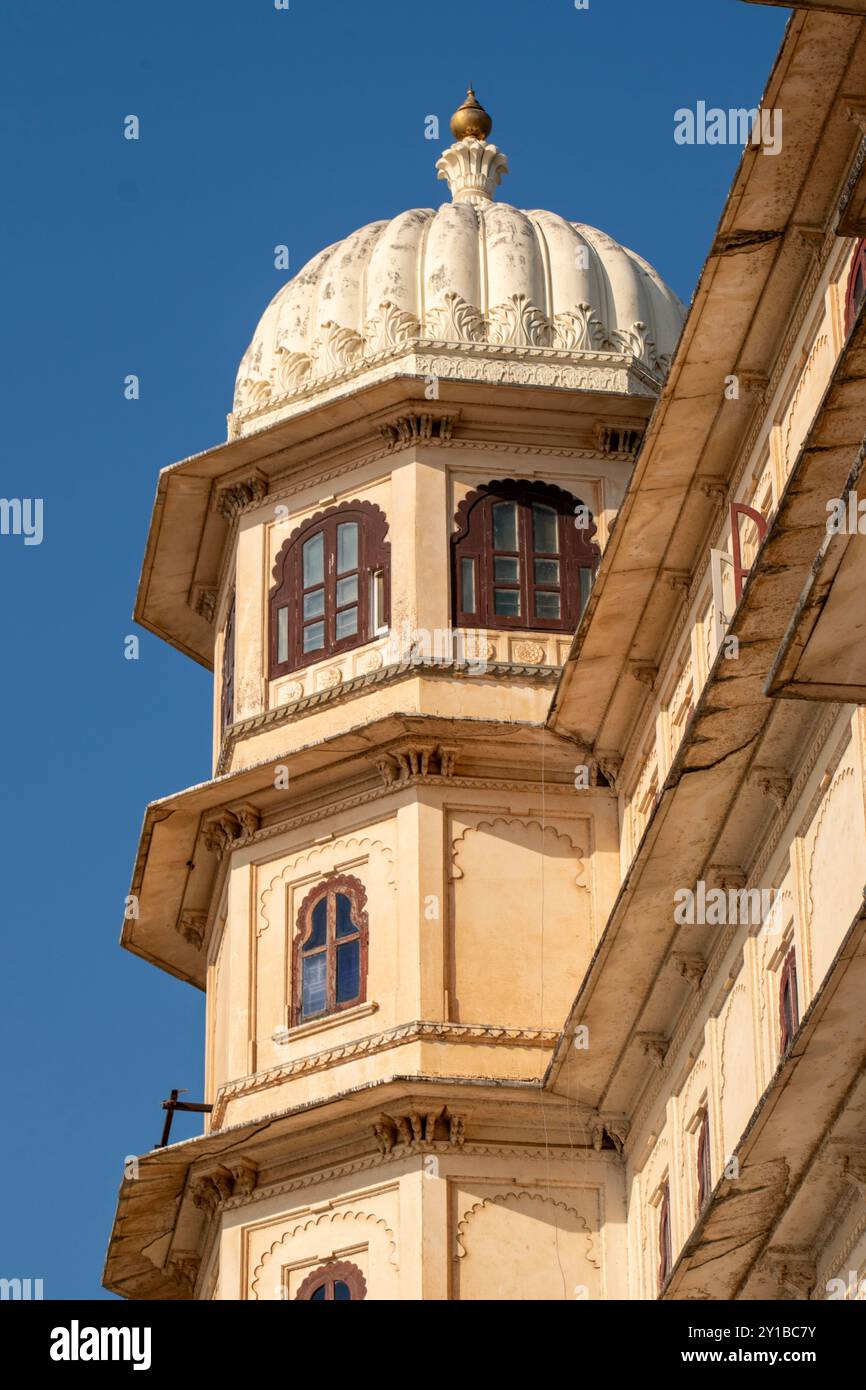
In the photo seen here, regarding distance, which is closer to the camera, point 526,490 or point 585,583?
point 585,583

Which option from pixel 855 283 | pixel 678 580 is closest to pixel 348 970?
pixel 678 580

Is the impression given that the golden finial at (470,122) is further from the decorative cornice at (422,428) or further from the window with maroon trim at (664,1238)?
the window with maroon trim at (664,1238)

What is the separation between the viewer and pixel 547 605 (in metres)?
22.1

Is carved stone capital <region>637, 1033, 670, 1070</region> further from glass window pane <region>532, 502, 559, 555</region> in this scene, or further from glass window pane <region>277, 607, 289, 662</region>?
glass window pane <region>277, 607, 289, 662</region>

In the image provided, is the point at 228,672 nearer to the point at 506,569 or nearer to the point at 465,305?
the point at 506,569

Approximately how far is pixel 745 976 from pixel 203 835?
19.0 feet

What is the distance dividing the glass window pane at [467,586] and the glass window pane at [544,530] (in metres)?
0.46

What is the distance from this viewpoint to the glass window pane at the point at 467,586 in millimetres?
21953

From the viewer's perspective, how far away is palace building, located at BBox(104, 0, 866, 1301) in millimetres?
16266

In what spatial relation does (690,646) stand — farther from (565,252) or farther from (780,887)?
(565,252)

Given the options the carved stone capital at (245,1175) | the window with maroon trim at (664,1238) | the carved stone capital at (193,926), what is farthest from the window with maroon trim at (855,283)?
the carved stone capital at (193,926)

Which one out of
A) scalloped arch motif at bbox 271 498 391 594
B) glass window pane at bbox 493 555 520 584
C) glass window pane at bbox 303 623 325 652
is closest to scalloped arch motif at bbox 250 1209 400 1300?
glass window pane at bbox 303 623 325 652

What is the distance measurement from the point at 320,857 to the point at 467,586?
2.00m
